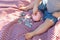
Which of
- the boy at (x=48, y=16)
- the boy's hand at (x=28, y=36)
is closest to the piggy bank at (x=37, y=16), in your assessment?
the boy at (x=48, y=16)

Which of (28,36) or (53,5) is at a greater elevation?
(53,5)

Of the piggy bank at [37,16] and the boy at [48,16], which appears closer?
the boy at [48,16]

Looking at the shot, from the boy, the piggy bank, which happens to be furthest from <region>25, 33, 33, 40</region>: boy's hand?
the piggy bank

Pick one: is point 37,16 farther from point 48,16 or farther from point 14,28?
point 14,28

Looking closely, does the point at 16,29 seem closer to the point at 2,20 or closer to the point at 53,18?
the point at 2,20

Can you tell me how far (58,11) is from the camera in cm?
108

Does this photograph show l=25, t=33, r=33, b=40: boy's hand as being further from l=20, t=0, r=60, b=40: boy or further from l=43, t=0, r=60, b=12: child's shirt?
l=43, t=0, r=60, b=12: child's shirt

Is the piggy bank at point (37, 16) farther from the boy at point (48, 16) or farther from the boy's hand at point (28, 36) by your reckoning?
the boy's hand at point (28, 36)

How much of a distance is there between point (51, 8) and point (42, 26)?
152mm

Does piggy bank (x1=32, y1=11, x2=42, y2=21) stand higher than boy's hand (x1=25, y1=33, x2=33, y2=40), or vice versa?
piggy bank (x1=32, y1=11, x2=42, y2=21)

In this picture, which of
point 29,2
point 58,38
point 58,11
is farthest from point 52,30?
point 29,2

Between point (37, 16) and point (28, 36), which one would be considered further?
point (37, 16)

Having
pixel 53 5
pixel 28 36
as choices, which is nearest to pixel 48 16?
pixel 53 5

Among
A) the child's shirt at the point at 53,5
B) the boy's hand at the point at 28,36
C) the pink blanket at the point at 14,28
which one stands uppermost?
the child's shirt at the point at 53,5
